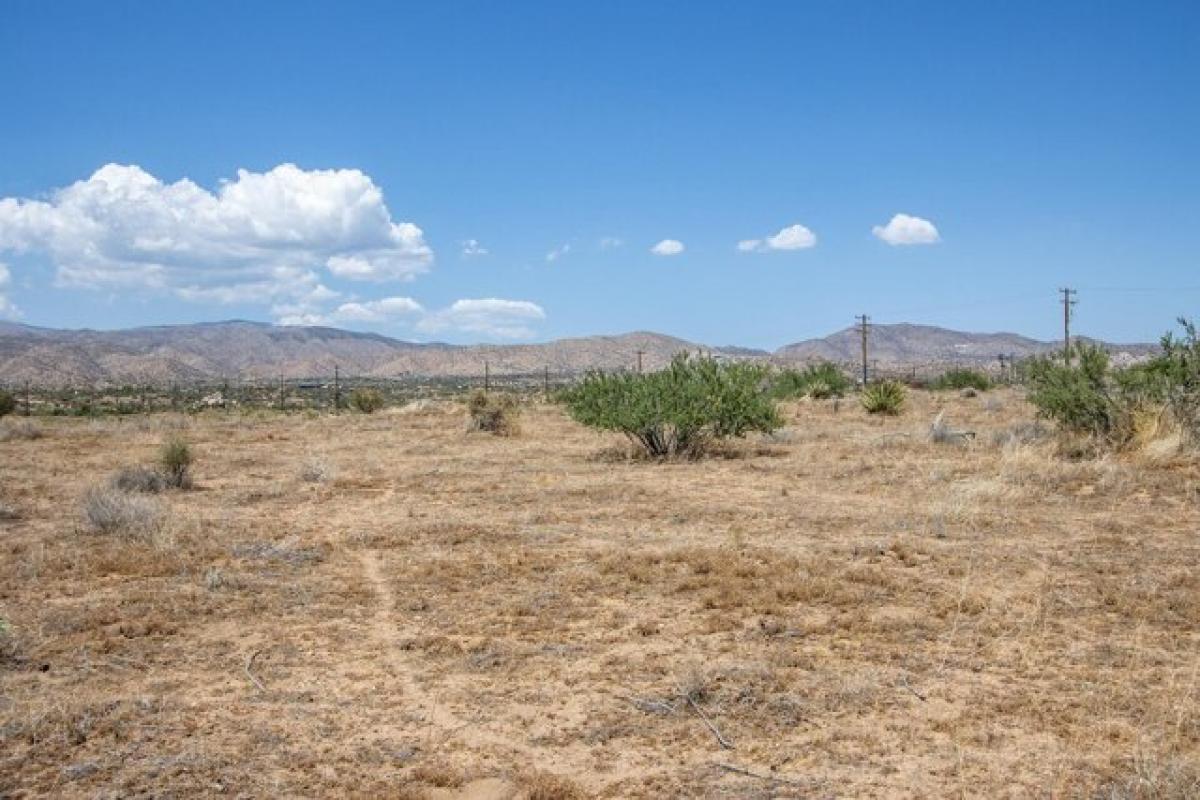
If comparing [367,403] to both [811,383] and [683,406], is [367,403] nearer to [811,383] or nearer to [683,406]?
[811,383]

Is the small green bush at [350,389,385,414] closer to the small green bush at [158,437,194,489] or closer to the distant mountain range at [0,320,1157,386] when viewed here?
the small green bush at [158,437,194,489]

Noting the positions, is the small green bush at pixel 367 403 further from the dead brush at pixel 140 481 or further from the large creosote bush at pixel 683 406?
the dead brush at pixel 140 481

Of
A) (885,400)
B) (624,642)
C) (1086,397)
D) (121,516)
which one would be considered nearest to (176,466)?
(121,516)

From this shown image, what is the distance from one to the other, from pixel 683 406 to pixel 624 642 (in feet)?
41.9

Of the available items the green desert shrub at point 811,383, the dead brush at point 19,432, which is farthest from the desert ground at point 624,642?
the green desert shrub at point 811,383

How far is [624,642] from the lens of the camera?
26.3 feet

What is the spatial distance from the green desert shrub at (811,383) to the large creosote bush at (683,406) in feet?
70.0

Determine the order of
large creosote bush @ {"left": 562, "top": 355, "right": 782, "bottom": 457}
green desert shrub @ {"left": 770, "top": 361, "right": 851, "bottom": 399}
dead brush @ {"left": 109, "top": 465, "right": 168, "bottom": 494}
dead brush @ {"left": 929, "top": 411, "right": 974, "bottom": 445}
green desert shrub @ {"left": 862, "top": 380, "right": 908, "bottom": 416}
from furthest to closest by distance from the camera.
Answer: green desert shrub @ {"left": 770, "top": 361, "right": 851, "bottom": 399} < green desert shrub @ {"left": 862, "top": 380, "right": 908, "bottom": 416} < dead brush @ {"left": 929, "top": 411, "right": 974, "bottom": 445} < large creosote bush @ {"left": 562, "top": 355, "right": 782, "bottom": 457} < dead brush @ {"left": 109, "top": 465, "right": 168, "bottom": 494}

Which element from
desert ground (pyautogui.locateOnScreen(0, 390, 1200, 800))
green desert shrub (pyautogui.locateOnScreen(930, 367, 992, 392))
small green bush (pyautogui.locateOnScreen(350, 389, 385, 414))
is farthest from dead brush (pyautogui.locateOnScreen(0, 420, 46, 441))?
green desert shrub (pyautogui.locateOnScreen(930, 367, 992, 392))

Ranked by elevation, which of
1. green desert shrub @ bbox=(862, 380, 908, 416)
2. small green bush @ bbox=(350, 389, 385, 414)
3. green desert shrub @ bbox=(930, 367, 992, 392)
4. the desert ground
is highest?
green desert shrub @ bbox=(930, 367, 992, 392)

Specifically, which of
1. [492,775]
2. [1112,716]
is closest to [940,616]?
[1112,716]

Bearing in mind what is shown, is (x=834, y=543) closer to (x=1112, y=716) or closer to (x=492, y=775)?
(x=1112, y=716)

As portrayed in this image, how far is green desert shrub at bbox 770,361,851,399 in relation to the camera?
142ft

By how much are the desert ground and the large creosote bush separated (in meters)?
4.43
